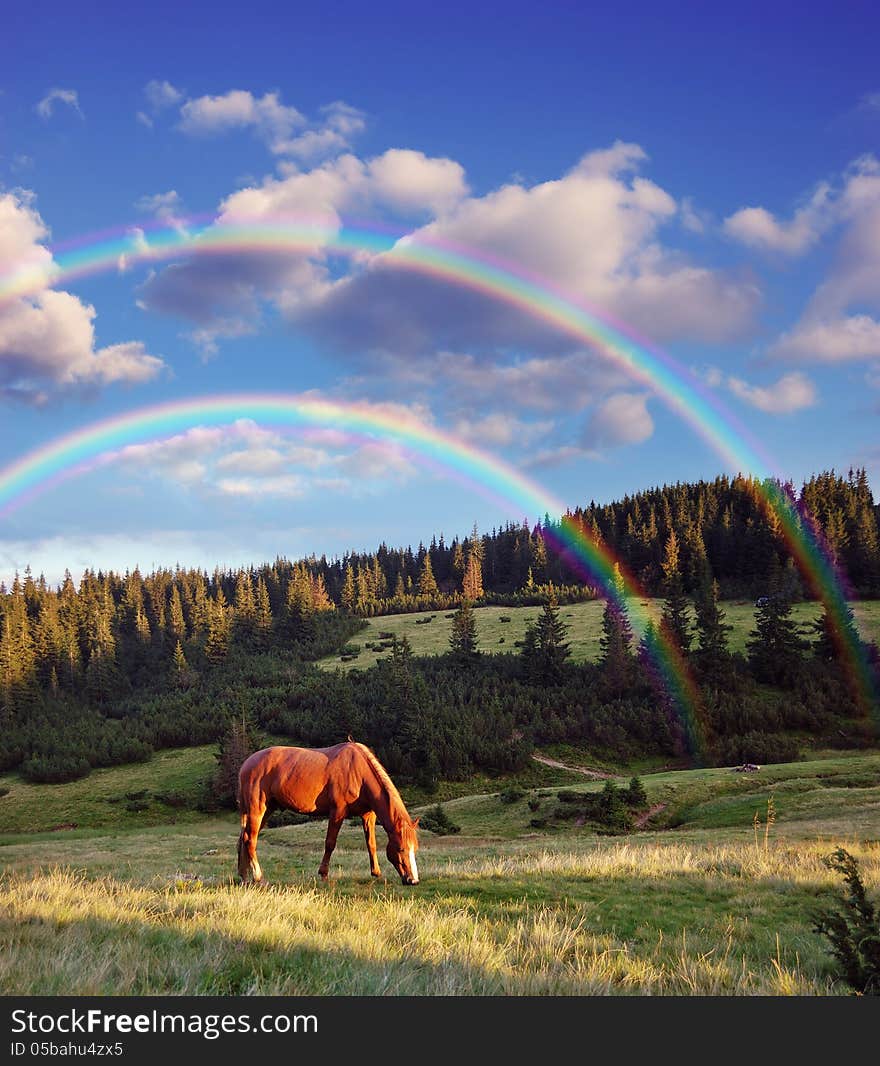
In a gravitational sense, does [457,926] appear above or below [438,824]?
above

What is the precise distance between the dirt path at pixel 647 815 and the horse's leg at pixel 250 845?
23.7 m

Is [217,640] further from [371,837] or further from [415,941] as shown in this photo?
[415,941]

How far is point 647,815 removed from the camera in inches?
1233

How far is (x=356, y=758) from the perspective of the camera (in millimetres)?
11289

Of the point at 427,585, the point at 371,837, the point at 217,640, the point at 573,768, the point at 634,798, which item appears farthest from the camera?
the point at 427,585

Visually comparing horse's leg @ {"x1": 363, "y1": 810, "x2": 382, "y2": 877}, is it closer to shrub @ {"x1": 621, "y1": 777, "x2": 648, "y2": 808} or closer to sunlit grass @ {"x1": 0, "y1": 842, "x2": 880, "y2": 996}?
sunlit grass @ {"x1": 0, "y1": 842, "x2": 880, "y2": 996}

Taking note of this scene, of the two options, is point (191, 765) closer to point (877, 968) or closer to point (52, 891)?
point (52, 891)

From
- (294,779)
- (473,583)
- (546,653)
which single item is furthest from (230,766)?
(473,583)

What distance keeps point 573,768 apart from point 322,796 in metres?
43.4

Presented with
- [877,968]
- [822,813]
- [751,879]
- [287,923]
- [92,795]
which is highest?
[287,923]

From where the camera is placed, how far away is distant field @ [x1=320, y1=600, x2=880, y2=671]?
Answer: 262 feet

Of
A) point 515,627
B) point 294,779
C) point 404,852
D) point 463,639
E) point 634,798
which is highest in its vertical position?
point 294,779
